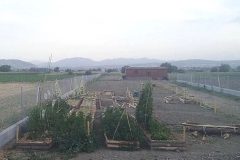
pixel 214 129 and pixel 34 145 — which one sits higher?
pixel 34 145

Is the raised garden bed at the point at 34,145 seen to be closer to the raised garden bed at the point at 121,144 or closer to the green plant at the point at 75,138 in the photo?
the green plant at the point at 75,138

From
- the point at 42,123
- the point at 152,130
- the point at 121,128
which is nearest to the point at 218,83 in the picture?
the point at 152,130

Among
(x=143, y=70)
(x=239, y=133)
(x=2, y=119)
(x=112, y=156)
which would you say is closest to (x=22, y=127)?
(x=2, y=119)

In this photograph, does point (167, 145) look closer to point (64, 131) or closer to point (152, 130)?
point (152, 130)

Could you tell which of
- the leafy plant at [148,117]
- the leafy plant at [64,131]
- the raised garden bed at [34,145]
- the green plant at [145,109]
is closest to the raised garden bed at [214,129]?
the leafy plant at [148,117]

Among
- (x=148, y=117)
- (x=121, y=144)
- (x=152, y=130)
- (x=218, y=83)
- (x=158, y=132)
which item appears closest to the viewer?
(x=121, y=144)

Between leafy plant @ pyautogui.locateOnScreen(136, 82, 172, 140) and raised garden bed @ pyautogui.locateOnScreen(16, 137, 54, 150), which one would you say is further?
leafy plant @ pyautogui.locateOnScreen(136, 82, 172, 140)

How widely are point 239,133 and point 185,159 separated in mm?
4982

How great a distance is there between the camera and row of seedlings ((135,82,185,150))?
34.7ft

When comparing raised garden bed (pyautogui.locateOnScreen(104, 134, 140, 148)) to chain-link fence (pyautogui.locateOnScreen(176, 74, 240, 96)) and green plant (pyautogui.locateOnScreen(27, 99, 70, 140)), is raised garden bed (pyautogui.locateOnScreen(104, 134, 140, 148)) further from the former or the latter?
chain-link fence (pyautogui.locateOnScreen(176, 74, 240, 96))

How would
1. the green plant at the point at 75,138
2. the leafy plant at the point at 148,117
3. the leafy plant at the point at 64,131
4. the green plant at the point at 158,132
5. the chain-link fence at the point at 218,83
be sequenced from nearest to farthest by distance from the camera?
the green plant at the point at 75,138 < the leafy plant at the point at 64,131 < the green plant at the point at 158,132 < the leafy plant at the point at 148,117 < the chain-link fence at the point at 218,83

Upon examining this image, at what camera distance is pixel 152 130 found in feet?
38.8

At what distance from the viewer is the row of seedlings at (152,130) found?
34.7 feet

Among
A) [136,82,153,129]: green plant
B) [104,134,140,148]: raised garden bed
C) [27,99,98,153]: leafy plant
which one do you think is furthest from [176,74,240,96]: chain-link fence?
[27,99,98,153]: leafy plant
